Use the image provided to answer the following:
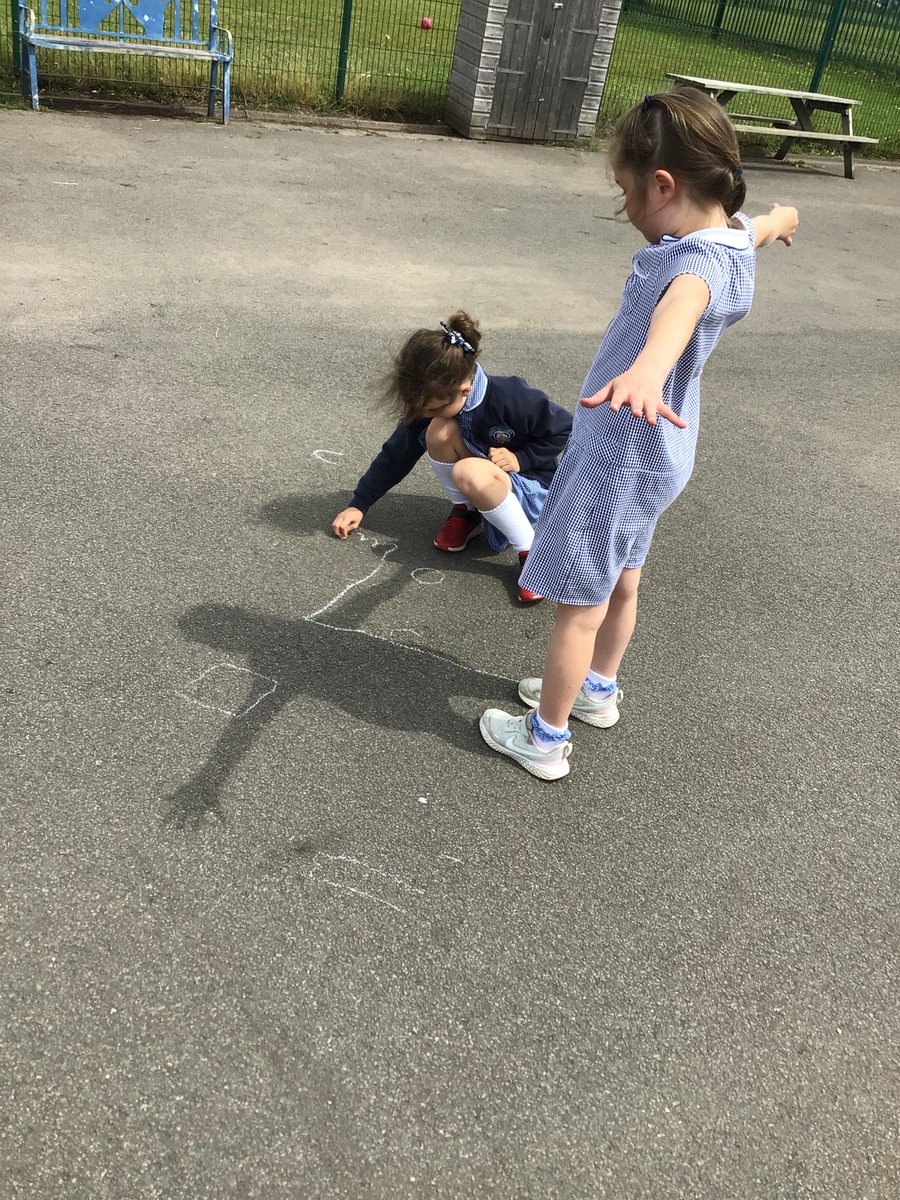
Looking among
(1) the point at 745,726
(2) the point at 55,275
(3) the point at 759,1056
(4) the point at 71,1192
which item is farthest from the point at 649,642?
(2) the point at 55,275

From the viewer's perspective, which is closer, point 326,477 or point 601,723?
point 601,723

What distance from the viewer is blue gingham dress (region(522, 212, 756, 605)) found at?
7.13ft

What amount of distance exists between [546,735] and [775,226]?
56.0 inches

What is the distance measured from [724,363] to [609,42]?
514 cm

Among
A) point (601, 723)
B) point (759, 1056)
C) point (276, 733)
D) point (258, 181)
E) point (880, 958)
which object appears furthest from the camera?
point (258, 181)

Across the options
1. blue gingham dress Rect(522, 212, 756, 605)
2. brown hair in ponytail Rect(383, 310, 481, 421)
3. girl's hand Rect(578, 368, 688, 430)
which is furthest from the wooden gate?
girl's hand Rect(578, 368, 688, 430)

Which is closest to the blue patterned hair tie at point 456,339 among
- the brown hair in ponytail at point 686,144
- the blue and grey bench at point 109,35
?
the brown hair in ponytail at point 686,144

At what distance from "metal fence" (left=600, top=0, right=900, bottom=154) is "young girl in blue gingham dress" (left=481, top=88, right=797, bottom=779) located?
29.3 ft

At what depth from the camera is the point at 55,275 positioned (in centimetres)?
543

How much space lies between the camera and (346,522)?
3643 millimetres

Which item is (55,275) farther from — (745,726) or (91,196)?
(745,726)

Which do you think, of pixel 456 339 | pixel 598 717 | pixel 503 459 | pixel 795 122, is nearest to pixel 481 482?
pixel 503 459

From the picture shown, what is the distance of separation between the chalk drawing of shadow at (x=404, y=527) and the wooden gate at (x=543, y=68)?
682cm

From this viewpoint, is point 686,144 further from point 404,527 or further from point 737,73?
point 737,73
